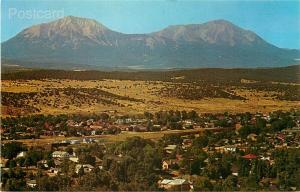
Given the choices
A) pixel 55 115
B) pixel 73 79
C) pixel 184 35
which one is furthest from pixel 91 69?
pixel 184 35

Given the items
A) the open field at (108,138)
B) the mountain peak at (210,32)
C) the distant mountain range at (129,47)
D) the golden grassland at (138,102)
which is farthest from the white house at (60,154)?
the mountain peak at (210,32)

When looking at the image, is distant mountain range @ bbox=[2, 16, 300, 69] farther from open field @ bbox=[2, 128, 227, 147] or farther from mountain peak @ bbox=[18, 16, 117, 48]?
open field @ bbox=[2, 128, 227, 147]

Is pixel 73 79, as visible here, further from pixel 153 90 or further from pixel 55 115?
pixel 153 90

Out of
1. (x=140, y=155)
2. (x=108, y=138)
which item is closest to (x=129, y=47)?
(x=108, y=138)

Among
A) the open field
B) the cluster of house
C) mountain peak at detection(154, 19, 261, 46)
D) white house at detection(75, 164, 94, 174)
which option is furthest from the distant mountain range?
white house at detection(75, 164, 94, 174)

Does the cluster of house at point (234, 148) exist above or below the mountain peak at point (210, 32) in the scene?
below

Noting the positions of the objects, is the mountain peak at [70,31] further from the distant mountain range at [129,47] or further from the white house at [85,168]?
the white house at [85,168]

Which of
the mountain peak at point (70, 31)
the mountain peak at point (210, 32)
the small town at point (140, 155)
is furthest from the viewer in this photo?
the mountain peak at point (210, 32)
